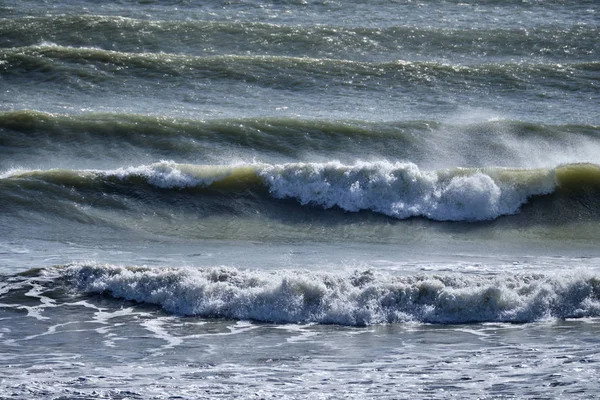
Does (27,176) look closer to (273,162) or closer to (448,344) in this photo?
(273,162)

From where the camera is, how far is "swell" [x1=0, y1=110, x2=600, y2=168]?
15648 mm

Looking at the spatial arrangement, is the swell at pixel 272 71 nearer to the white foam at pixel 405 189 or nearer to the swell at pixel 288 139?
the swell at pixel 288 139

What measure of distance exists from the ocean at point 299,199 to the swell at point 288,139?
0.16 ft

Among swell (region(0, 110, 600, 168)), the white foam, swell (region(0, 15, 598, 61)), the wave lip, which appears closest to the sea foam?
the white foam

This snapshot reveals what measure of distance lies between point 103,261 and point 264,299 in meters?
2.31

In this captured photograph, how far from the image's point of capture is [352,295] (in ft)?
32.4

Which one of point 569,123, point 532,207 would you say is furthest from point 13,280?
point 569,123

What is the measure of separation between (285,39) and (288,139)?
626cm

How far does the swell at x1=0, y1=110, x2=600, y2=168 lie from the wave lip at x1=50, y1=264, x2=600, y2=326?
17.6 feet

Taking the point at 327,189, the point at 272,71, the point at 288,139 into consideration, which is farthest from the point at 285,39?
the point at 327,189

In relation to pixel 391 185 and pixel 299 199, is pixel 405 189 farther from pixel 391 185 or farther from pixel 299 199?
pixel 299 199

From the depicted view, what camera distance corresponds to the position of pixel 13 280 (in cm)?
1027

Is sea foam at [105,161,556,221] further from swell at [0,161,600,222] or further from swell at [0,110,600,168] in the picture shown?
swell at [0,110,600,168]

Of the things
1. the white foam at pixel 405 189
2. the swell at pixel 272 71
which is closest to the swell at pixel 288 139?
the white foam at pixel 405 189
